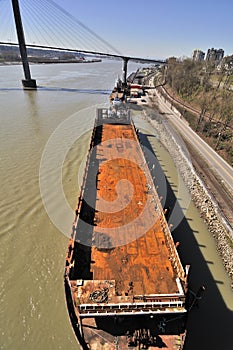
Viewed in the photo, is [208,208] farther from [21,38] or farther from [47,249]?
[21,38]

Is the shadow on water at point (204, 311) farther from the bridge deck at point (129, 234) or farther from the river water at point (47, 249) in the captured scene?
the bridge deck at point (129, 234)

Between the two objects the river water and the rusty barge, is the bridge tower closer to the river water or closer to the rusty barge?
the river water

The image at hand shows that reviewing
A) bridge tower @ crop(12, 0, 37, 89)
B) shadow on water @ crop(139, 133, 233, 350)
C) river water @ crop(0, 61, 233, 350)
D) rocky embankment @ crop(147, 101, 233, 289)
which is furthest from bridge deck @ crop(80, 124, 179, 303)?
bridge tower @ crop(12, 0, 37, 89)

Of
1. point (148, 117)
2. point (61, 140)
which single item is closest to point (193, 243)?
point (61, 140)

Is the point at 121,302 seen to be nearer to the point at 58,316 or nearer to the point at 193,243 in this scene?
the point at 58,316

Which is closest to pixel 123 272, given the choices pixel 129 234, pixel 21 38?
pixel 129 234
